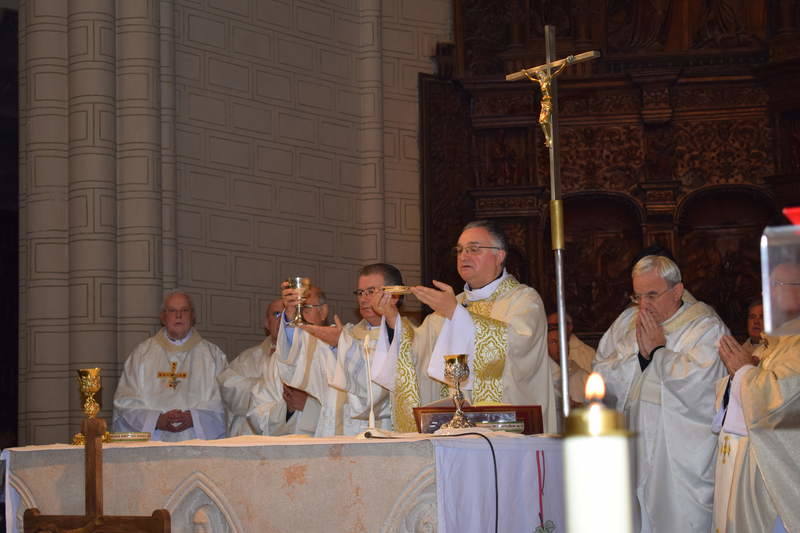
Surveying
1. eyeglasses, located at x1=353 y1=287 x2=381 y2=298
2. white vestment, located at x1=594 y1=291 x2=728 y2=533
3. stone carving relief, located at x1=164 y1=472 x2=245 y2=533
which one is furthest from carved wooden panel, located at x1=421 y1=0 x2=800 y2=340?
stone carving relief, located at x1=164 y1=472 x2=245 y2=533

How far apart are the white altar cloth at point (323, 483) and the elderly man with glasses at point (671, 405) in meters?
1.20

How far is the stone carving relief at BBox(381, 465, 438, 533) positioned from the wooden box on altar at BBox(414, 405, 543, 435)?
27.0 inches

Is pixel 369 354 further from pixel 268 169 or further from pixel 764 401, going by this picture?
pixel 268 169

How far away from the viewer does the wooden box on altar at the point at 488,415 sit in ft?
15.8

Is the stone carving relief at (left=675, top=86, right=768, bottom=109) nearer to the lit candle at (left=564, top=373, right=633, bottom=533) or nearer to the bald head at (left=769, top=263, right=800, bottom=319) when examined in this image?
the bald head at (left=769, top=263, right=800, bottom=319)

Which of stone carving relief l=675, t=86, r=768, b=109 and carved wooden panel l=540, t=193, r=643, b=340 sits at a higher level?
stone carving relief l=675, t=86, r=768, b=109

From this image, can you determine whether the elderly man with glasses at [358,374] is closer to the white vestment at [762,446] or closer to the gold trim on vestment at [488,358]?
the gold trim on vestment at [488,358]

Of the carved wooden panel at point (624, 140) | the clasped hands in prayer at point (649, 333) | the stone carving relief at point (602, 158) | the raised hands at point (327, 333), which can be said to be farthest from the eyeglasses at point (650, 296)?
the stone carving relief at point (602, 158)

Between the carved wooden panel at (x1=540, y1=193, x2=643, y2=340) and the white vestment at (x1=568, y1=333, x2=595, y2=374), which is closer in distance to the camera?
the white vestment at (x1=568, y1=333, x2=595, y2=374)

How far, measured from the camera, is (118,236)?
855 centimetres

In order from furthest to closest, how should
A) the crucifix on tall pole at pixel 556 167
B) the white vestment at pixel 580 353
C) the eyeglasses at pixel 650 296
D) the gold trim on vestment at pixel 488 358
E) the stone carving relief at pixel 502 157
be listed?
the stone carving relief at pixel 502 157, the white vestment at pixel 580 353, the eyeglasses at pixel 650 296, the gold trim on vestment at pixel 488 358, the crucifix on tall pole at pixel 556 167

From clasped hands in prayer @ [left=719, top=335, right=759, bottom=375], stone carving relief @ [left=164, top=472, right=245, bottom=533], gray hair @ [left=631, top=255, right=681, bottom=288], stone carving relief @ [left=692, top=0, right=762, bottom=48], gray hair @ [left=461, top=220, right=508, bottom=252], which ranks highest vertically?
stone carving relief @ [left=692, top=0, right=762, bottom=48]

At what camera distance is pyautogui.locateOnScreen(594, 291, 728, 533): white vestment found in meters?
5.67

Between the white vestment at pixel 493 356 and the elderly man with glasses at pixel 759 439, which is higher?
the white vestment at pixel 493 356
